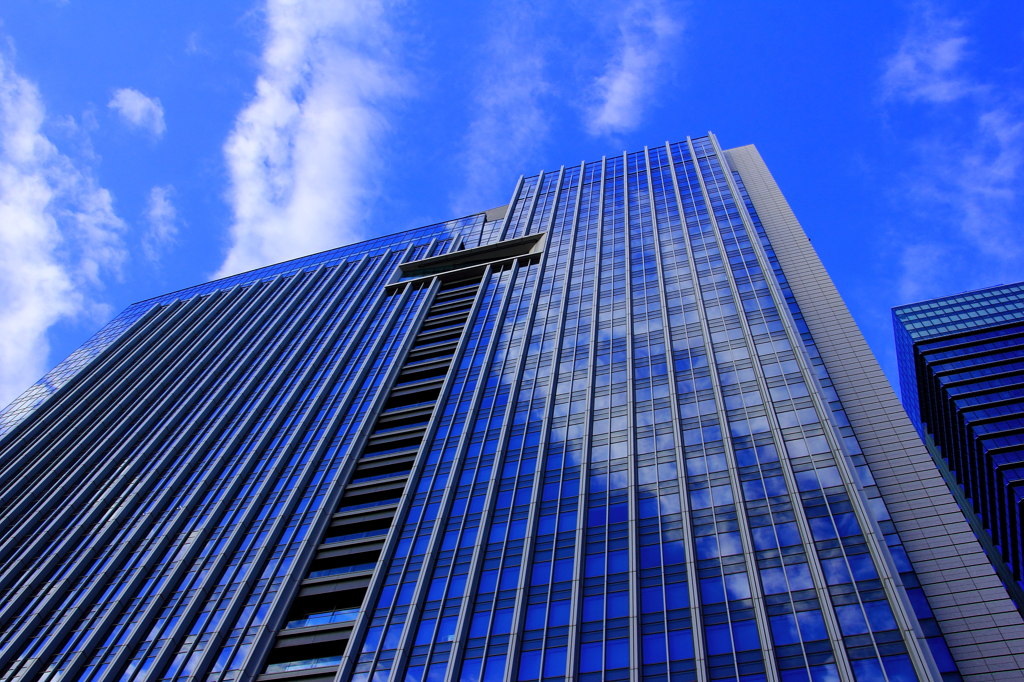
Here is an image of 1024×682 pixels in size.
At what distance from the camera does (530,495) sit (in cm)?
4419

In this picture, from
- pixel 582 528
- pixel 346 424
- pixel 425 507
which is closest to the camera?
pixel 582 528

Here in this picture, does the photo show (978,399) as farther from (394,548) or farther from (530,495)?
(394,548)

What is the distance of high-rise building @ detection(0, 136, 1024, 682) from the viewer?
33.3 metres

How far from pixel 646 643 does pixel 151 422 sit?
52.9m

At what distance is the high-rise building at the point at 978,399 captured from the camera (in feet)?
330

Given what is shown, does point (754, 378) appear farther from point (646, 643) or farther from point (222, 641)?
point (222, 641)

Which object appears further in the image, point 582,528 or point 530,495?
point 530,495

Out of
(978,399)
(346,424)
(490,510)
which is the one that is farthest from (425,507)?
(978,399)

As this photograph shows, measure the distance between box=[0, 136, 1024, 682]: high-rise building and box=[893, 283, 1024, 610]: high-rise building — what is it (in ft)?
168

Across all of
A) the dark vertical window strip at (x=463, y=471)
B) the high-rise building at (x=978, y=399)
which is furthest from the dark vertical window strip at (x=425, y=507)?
the high-rise building at (x=978, y=399)

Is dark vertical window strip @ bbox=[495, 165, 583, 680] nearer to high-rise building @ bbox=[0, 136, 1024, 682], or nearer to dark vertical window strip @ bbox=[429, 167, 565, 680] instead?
dark vertical window strip @ bbox=[429, 167, 565, 680]

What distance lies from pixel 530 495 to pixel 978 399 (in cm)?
9223

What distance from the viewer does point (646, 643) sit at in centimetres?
3316

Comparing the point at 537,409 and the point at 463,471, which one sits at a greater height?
the point at 537,409
